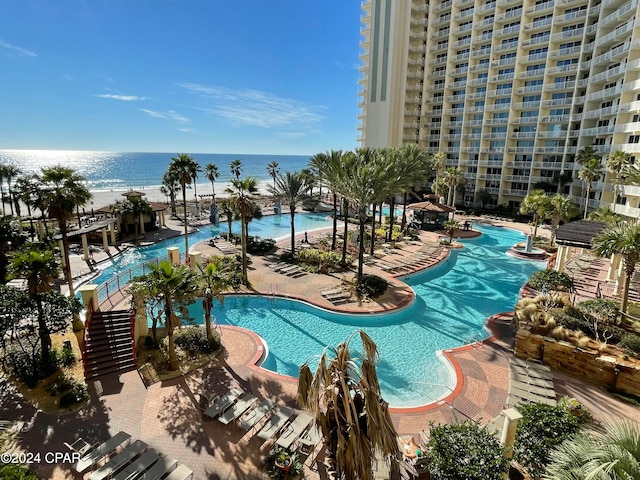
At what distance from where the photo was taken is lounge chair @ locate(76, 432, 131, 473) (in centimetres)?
949

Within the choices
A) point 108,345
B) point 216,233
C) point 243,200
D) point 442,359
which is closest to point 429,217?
point 216,233

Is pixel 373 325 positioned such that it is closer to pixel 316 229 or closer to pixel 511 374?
pixel 511 374

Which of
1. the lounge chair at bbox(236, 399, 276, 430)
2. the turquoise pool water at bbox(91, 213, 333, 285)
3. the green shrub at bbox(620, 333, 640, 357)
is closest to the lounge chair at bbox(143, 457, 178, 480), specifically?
the lounge chair at bbox(236, 399, 276, 430)

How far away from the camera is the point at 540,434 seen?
9398 millimetres

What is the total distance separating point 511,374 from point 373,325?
24.5 feet

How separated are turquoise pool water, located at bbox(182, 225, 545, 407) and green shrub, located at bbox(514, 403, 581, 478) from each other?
3.06 m

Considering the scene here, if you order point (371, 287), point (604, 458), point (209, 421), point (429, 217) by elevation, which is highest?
point (604, 458)

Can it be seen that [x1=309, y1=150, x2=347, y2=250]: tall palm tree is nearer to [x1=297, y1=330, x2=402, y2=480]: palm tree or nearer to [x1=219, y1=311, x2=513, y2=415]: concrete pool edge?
[x1=219, y1=311, x2=513, y2=415]: concrete pool edge

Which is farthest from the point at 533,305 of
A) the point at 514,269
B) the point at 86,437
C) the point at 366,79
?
the point at 366,79

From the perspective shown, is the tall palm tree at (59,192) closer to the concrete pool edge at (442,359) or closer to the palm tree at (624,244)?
the concrete pool edge at (442,359)

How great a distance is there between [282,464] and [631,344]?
49.5ft

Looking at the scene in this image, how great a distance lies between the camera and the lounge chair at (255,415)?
36.6 feet

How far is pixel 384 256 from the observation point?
3186 cm

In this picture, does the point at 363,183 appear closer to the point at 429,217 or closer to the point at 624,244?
the point at 624,244
